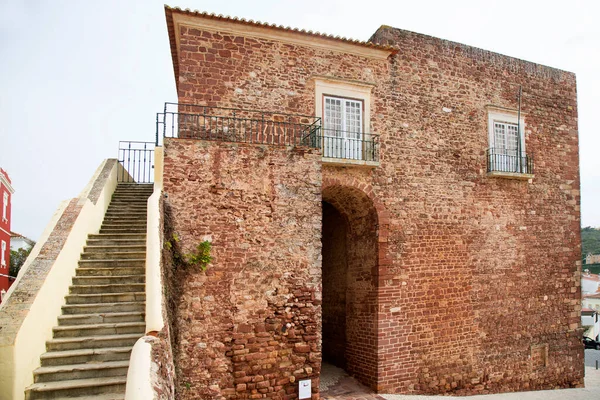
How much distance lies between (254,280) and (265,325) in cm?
89

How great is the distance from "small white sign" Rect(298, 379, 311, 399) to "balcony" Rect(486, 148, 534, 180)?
25.4 ft

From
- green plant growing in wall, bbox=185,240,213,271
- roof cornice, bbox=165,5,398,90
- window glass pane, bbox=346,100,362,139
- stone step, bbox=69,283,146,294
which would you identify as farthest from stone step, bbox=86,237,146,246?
window glass pane, bbox=346,100,362,139

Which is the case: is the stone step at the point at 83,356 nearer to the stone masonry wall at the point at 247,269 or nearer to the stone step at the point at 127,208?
the stone masonry wall at the point at 247,269

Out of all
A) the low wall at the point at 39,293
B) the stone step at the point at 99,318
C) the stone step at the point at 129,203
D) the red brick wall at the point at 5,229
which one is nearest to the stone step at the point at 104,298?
the low wall at the point at 39,293

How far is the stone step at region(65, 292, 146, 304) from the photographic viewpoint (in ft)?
22.4

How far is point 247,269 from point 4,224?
2030 centimetres

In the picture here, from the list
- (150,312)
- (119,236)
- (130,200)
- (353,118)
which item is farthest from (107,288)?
(353,118)

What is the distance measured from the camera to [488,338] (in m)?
12.1

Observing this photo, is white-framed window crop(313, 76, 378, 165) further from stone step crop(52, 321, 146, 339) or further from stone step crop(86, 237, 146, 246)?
stone step crop(52, 321, 146, 339)

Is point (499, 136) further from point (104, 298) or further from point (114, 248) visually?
point (104, 298)

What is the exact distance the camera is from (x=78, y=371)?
18.2 feet

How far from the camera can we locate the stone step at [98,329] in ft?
20.3

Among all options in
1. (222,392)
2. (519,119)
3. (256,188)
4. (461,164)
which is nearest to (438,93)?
(461,164)

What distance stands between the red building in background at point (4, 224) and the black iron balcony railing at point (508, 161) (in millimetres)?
22241
